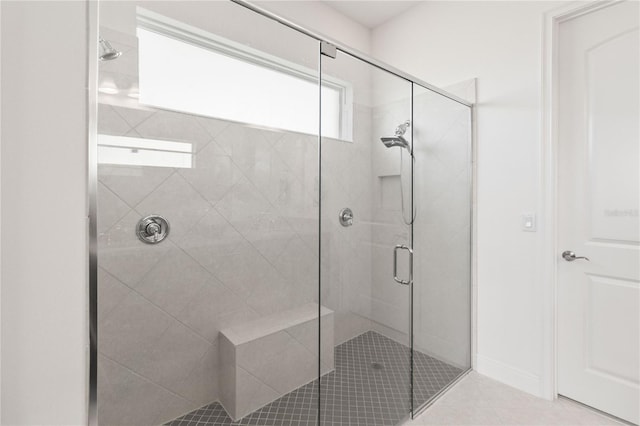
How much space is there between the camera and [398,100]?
1.68 metres

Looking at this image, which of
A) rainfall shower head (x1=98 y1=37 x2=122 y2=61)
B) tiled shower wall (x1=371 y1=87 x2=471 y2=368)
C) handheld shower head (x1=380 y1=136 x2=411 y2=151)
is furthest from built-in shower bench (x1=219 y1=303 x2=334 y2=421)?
rainfall shower head (x1=98 y1=37 x2=122 y2=61)

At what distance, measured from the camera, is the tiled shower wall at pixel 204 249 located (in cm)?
131

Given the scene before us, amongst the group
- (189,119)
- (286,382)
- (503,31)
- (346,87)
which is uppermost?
(503,31)

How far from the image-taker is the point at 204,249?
1.57 meters

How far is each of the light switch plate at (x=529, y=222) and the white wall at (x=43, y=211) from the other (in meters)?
2.17

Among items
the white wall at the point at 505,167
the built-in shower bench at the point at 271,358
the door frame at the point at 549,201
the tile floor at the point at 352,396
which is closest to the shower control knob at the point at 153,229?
the built-in shower bench at the point at 271,358

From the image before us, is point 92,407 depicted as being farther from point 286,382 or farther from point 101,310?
point 286,382

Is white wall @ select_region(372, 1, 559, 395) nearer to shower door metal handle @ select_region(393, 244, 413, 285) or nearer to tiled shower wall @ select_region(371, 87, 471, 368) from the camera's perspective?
tiled shower wall @ select_region(371, 87, 471, 368)

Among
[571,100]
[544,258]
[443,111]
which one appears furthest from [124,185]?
[571,100]

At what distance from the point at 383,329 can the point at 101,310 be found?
4.05 feet

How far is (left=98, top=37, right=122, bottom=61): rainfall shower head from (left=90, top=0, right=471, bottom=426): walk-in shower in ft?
0.05

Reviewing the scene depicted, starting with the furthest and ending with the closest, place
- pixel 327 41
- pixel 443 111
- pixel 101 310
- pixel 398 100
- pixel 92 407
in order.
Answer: pixel 443 111 → pixel 398 100 → pixel 327 41 → pixel 101 310 → pixel 92 407

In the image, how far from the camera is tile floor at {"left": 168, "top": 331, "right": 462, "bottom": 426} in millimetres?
1391

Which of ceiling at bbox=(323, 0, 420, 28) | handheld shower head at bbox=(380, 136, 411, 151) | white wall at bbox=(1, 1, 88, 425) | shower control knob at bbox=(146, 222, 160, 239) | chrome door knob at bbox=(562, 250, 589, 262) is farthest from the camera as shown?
ceiling at bbox=(323, 0, 420, 28)
